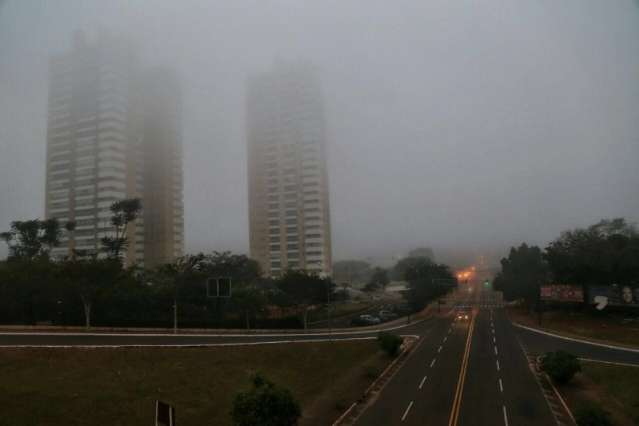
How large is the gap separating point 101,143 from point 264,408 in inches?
3472

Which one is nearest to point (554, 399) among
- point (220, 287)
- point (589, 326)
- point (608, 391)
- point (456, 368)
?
point (608, 391)

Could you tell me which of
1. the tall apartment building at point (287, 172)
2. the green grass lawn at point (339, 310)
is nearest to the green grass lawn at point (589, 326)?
the green grass lawn at point (339, 310)

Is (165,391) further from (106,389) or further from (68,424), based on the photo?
(68,424)

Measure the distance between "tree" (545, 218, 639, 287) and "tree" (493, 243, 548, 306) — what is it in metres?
5.61

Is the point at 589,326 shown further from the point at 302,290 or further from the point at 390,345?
the point at 302,290

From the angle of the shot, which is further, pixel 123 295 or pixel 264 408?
pixel 123 295

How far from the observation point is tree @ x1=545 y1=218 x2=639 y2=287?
190ft

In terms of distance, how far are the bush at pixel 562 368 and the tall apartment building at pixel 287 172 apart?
61.8 m

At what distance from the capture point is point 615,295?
60.7 meters

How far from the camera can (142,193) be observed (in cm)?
9644

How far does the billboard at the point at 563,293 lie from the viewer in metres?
63.1

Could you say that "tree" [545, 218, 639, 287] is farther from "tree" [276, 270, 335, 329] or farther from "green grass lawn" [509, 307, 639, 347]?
"tree" [276, 270, 335, 329]

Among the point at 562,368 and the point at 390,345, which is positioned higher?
the point at 390,345

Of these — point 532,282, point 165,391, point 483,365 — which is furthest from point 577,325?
point 165,391
